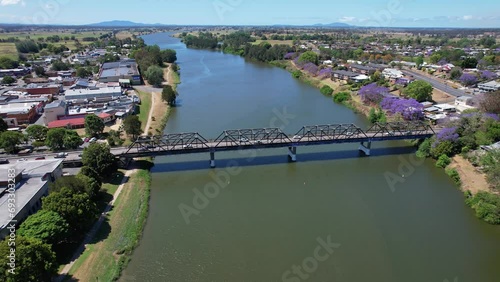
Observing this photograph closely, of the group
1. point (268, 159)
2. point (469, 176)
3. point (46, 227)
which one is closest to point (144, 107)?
point (268, 159)

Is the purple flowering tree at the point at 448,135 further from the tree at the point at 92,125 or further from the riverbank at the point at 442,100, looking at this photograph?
the tree at the point at 92,125

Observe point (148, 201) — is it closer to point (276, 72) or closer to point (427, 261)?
point (427, 261)

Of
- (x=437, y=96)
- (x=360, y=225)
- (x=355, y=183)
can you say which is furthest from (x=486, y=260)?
(x=437, y=96)

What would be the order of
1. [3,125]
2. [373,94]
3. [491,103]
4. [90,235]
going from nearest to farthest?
1. [90,235]
2. [491,103]
3. [3,125]
4. [373,94]

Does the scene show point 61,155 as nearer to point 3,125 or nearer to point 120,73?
point 3,125

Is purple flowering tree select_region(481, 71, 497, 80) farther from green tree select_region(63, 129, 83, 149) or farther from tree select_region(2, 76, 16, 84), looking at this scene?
tree select_region(2, 76, 16, 84)

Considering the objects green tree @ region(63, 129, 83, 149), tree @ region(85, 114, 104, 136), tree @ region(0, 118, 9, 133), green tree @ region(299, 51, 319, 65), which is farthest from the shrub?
green tree @ region(299, 51, 319, 65)
